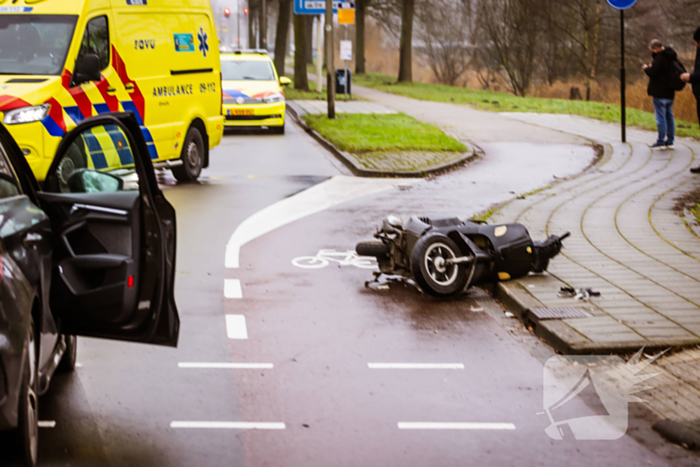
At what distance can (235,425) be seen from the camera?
4336 mm

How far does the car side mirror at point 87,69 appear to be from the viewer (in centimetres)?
1082

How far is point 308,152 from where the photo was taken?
701 inches

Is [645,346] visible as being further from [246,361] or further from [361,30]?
[361,30]

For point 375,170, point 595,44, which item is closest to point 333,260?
point 375,170

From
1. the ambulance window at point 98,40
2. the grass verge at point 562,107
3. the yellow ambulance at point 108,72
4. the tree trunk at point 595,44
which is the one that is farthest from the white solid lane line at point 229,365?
the tree trunk at point 595,44

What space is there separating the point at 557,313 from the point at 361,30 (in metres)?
46.3

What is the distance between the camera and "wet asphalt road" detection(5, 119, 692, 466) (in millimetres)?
4043

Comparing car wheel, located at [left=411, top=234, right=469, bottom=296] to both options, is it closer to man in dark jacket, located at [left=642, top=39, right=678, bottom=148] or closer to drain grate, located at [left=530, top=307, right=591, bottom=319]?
drain grate, located at [left=530, top=307, right=591, bottom=319]

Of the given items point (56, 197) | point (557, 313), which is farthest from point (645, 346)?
point (56, 197)

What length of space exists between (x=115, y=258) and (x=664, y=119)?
48.1ft

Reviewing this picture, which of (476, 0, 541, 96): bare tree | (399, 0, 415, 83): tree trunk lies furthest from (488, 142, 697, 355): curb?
(399, 0, 415, 83): tree trunk

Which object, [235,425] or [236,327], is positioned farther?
[236,327]

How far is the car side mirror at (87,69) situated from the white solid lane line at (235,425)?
24.6ft

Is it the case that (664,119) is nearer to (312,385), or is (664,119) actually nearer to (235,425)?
(312,385)
